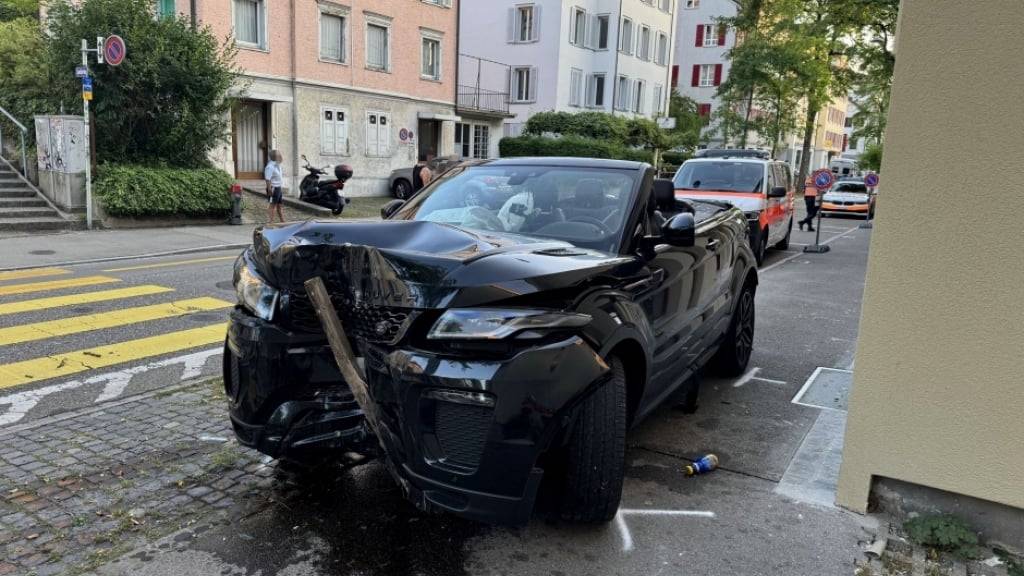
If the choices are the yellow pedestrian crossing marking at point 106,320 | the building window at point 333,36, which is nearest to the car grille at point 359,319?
the yellow pedestrian crossing marking at point 106,320

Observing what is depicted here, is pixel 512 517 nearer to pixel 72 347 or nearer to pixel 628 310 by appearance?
pixel 628 310

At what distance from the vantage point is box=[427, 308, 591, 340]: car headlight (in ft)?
8.68

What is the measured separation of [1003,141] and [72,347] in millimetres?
6825

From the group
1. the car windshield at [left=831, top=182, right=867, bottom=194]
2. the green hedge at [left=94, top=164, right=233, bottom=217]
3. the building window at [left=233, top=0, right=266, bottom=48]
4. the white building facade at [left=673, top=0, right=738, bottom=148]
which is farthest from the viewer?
the white building facade at [left=673, top=0, right=738, bottom=148]

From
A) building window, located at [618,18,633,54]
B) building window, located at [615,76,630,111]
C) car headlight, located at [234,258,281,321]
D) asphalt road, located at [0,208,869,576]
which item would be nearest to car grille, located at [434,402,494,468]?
asphalt road, located at [0,208,869,576]

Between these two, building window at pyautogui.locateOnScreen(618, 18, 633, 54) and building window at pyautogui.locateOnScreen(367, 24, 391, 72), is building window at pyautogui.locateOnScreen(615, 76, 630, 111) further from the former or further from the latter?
building window at pyautogui.locateOnScreen(367, 24, 391, 72)

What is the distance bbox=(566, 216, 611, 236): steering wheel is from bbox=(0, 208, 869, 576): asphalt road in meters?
1.34

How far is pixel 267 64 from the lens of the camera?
22.7 m

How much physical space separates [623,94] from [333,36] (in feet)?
72.5

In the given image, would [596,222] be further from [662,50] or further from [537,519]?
[662,50]

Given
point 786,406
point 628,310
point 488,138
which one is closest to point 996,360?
point 628,310

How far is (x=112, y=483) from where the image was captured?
3795 mm

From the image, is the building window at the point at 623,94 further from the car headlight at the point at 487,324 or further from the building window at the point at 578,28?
the car headlight at the point at 487,324

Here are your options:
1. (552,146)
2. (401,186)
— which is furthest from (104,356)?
(552,146)
